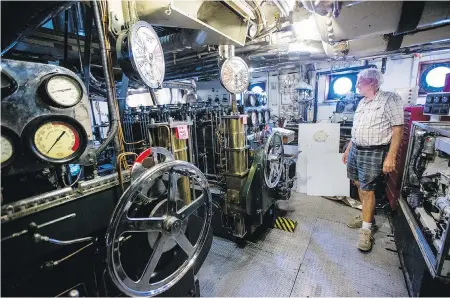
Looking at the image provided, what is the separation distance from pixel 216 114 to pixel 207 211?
67.5 inches

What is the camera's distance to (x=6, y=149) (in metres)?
1.00

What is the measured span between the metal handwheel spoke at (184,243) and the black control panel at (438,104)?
3038 mm

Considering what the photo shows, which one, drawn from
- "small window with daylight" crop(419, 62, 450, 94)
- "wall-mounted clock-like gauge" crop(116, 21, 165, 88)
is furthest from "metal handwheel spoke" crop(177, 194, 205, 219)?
"small window with daylight" crop(419, 62, 450, 94)

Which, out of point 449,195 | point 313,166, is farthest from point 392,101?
point 313,166

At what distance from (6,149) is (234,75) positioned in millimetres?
2236

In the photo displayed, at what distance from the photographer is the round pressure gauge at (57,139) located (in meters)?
1.07

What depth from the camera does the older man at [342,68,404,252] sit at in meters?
2.29

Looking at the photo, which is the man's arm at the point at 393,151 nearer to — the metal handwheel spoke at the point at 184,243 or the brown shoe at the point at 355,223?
the brown shoe at the point at 355,223

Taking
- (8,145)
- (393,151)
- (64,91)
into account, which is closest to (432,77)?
(393,151)

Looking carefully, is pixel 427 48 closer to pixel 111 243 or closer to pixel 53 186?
pixel 111 243

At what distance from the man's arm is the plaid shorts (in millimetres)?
115

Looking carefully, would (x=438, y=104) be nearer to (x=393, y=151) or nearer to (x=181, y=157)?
(x=393, y=151)

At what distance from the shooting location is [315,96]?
621cm

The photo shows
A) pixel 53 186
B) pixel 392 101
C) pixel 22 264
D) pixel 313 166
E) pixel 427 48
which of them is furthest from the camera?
pixel 313 166
